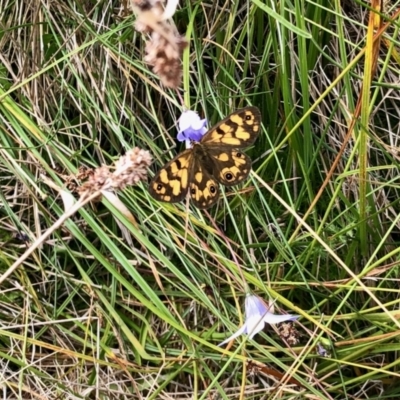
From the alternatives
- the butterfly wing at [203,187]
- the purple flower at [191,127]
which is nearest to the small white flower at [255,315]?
the butterfly wing at [203,187]

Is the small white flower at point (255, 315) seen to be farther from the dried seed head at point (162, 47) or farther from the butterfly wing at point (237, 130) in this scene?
the dried seed head at point (162, 47)

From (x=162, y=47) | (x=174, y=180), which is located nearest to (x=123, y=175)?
(x=162, y=47)

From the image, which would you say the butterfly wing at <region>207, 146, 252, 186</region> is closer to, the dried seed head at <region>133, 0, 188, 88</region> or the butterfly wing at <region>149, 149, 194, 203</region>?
the butterfly wing at <region>149, 149, 194, 203</region>

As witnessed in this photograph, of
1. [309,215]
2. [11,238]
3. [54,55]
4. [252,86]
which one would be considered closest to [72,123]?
[54,55]

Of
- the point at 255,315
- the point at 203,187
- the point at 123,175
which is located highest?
the point at 123,175

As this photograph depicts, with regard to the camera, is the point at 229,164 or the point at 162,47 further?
the point at 229,164

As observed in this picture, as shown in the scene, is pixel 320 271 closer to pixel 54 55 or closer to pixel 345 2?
pixel 345 2

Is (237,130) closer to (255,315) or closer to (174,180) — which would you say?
(174,180)
